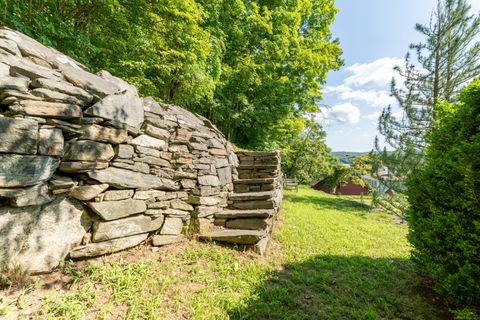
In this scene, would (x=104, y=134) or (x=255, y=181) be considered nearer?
(x=104, y=134)

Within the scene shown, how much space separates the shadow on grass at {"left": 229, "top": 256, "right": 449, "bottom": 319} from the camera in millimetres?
2371

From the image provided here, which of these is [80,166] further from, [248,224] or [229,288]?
[248,224]

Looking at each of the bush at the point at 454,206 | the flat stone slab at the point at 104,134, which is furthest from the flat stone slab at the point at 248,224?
the flat stone slab at the point at 104,134

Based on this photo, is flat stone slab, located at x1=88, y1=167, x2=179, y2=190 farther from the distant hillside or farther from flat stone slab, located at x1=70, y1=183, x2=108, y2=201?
the distant hillside

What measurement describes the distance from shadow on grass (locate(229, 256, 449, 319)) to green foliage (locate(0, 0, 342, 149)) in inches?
211

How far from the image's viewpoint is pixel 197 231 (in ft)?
12.0

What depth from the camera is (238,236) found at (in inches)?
137

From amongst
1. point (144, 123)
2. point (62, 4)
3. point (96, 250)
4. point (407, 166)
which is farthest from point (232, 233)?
point (407, 166)

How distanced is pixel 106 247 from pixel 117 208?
459mm

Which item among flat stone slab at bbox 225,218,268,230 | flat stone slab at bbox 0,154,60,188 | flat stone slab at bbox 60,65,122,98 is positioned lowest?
flat stone slab at bbox 225,218,268,230

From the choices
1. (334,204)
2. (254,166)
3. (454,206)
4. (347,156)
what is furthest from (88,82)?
(347,156)

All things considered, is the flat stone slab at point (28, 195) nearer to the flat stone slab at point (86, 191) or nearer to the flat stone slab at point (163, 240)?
the flat stone slab at point (86, 191)

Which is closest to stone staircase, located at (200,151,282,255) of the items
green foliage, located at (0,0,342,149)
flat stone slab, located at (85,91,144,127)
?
flat stone slab, located at (85,91,144,127)

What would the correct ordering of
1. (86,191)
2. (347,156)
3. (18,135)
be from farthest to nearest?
(347,156) < (86,191) < (18,135)
